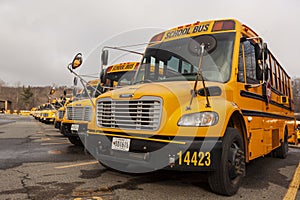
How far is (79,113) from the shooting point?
7.32 m

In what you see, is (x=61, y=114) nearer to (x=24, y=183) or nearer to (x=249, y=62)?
(x=24, y=183)

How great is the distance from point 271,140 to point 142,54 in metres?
3.41

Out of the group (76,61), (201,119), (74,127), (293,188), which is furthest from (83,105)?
(293,188)

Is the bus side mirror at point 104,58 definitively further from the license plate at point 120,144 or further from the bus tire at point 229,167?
the bus tire at point 229,167

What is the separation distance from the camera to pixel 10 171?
4.72 m

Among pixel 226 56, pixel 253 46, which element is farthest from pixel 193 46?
pixel 253 46

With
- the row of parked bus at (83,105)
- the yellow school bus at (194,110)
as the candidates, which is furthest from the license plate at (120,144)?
the row of parked bus at (83,105)

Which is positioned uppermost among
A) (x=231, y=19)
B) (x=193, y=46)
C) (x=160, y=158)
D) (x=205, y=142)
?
(x=231, y=19)

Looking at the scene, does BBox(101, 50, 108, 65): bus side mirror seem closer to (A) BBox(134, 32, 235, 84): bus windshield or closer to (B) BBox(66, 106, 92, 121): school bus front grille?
(A) BBox(134, 32, 235, 84): bus windshield

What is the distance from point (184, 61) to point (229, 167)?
202 centimetres

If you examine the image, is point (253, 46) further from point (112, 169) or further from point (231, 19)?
point (112, 169)

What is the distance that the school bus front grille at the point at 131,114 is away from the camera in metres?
3.53

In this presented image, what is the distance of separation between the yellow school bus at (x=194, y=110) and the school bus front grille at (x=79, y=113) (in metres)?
2.44

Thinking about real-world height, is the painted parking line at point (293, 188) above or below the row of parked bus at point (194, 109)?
below
